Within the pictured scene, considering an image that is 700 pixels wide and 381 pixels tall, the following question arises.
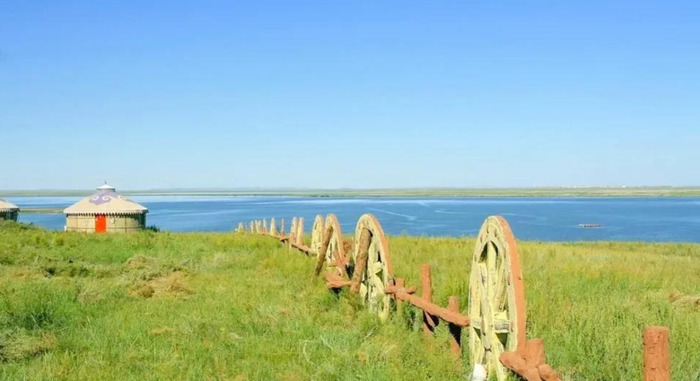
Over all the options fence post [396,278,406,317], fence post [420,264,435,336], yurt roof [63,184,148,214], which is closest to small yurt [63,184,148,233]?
yurt roof [63,184,148,214]

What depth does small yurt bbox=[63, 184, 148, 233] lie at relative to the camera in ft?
115

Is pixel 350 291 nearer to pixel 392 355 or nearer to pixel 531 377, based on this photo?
pixel 392 355

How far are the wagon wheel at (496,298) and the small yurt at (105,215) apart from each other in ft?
102

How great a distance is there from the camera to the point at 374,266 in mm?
9953

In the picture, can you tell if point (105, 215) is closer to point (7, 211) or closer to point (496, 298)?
point (7, 211)

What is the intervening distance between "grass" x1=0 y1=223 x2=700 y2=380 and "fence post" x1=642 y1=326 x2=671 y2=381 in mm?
2217

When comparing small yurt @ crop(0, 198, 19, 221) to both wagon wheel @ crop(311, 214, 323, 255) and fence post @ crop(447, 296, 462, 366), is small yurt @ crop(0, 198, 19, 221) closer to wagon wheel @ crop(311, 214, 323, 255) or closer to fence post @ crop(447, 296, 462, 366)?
wagon wheel @ crop(311, 214, 323, 255)

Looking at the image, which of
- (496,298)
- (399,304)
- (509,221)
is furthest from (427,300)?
(509,221)

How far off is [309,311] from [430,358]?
3152mm

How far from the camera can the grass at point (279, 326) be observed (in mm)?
6320

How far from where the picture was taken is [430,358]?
6461 mm

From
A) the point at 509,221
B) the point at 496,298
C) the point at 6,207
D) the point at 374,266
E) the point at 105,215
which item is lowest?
the point at 509,221

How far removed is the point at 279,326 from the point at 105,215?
2931 centimetres

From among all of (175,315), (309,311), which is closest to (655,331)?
(309,311)
